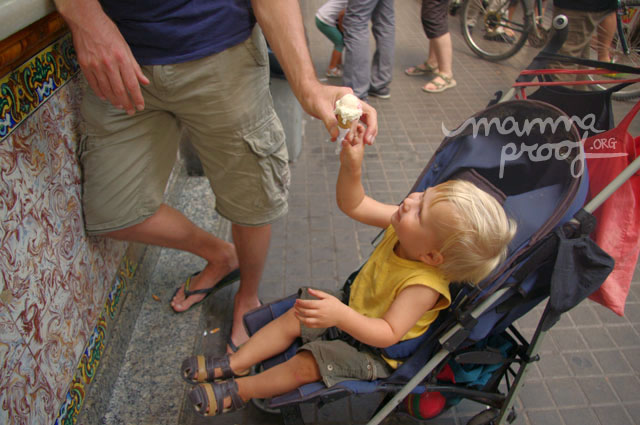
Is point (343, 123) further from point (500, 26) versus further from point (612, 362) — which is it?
point (500, 26)

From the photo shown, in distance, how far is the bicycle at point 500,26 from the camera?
18.7 feet

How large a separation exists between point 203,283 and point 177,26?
4.43ft

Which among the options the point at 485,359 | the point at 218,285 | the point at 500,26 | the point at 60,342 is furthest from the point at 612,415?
the point at 500,26

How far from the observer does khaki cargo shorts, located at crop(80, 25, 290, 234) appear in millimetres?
1743

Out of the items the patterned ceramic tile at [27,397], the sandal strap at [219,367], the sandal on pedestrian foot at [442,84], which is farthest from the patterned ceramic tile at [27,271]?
the sandal on pedestrian foot at [442,84]

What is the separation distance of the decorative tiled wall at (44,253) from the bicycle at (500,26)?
18.0ft

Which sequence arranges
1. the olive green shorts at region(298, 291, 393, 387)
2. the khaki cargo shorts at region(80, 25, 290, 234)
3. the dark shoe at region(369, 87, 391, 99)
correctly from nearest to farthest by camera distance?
the olive green shorts at region(298, 291, 393, 387) < the khaki cargo shorts at region(80, 25, 290, 234) < the dark shoe at region(369, 87, 391, 99)

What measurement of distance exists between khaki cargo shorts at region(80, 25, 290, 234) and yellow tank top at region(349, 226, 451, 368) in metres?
0.51

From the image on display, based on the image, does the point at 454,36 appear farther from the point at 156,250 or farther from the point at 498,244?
the point at 498,244

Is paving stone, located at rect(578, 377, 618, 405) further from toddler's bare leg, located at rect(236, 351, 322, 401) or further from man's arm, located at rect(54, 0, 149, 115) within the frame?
man's arm, located at rect(54, 0, 149, 115)

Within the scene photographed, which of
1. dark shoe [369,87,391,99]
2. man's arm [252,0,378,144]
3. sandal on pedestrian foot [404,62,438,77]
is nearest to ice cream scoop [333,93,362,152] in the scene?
man's arm [252,0,378,144]

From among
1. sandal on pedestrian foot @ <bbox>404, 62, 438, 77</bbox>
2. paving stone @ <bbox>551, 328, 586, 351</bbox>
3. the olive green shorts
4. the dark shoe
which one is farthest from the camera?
sandal on pedestrian foot @ <bbox>404, 62, 438, 77</bbox>

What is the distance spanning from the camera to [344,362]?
1.66 metres

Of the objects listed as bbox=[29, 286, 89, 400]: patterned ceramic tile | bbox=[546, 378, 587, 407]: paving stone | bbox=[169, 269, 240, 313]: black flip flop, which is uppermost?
bbox=[29, 286, 89, 400]: patterned ceramic tile
